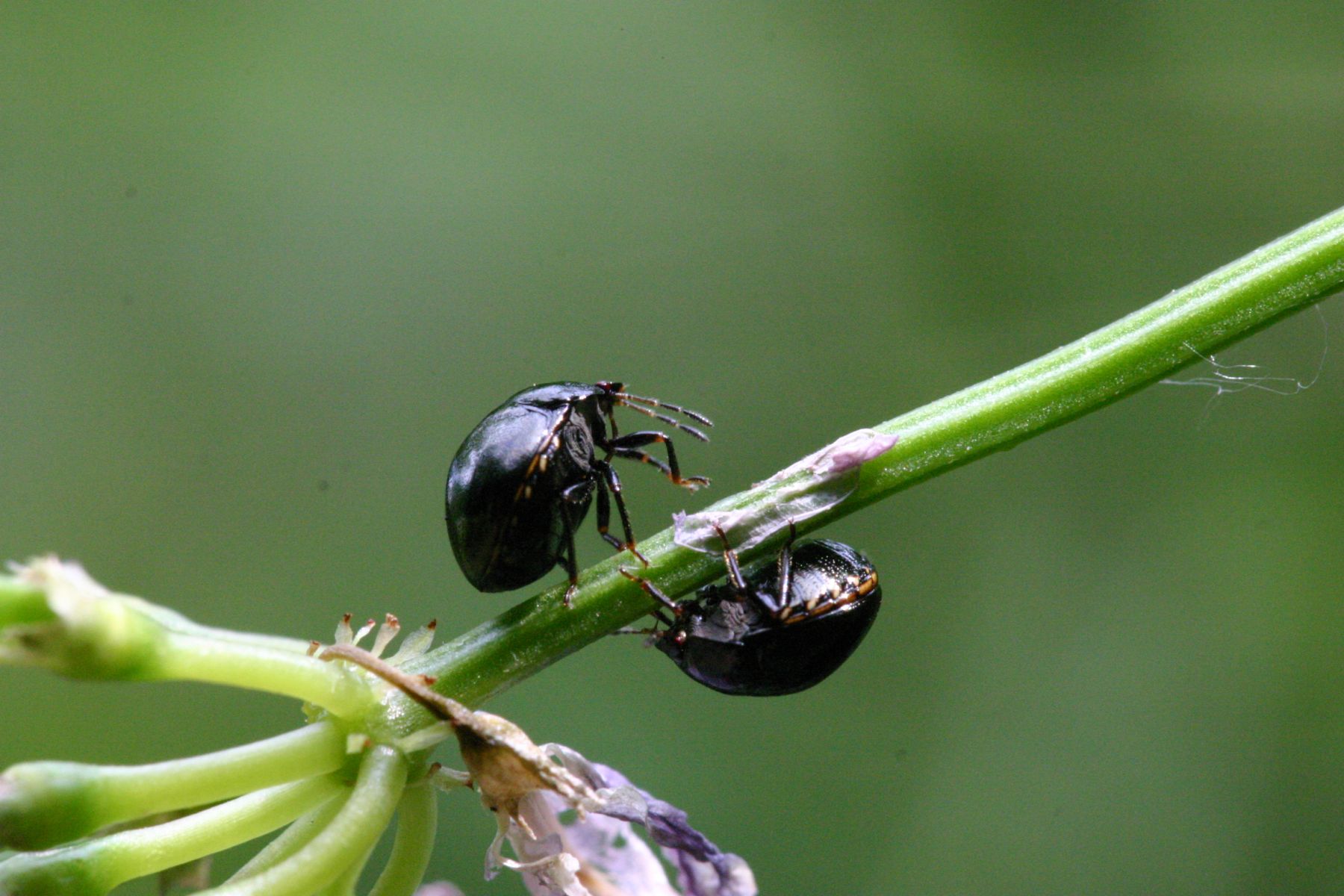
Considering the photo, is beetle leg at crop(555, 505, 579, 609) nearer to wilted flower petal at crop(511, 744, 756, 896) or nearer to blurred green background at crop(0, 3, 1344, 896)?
wilted flower petal at crop(511, 744, 756, 896)

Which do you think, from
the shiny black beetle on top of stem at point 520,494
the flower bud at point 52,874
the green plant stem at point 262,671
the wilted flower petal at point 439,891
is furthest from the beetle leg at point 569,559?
the flower bud at point 52,874

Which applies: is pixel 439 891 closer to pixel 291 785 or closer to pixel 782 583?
pixel 291 785

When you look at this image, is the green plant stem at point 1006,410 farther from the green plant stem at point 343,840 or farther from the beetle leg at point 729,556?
the green plant stem at point 343,840

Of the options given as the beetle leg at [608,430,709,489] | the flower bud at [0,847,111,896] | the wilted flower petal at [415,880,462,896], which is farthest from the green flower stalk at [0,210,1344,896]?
the beetle leg at [608,430,709,489]

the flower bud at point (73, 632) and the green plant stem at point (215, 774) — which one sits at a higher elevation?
the flower bud at point (73, 632)

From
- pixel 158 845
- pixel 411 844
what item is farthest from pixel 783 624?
pixel 158 845

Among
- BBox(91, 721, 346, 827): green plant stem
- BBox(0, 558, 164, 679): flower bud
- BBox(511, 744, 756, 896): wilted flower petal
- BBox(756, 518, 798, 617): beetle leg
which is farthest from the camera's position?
BBox(756, 518, 798, 617): beetle leg
